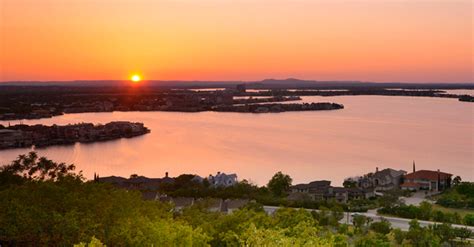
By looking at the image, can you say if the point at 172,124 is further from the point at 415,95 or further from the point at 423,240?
the point at 415,95

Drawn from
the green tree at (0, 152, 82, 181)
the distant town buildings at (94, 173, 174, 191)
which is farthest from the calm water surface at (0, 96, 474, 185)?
the green tree at (0, 152, 82, 181)

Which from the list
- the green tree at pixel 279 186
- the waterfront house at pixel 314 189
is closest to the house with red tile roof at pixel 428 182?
the waterfront house at pixel 314 189

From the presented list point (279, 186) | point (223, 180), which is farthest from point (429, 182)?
point (223, 180)

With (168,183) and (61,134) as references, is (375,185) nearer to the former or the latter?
(168,183)

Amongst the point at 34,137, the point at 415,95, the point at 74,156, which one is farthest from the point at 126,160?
the point at 415,95

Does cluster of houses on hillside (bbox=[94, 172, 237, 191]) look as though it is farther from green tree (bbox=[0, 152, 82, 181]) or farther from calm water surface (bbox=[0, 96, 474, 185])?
green tree (bbox=[0, 152, 82, 181])

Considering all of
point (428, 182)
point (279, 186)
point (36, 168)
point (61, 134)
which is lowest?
point (428, 182)
